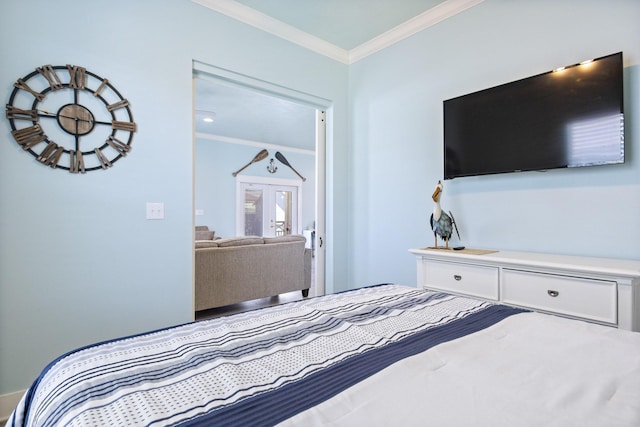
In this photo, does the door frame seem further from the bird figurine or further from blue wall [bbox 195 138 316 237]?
blue wall [bbox 195 138 316 237]

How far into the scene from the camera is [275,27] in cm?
284

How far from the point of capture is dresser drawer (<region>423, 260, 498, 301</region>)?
78.1 inches

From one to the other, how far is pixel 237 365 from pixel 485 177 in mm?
2246

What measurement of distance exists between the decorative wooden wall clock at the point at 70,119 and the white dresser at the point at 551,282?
2256 millimetres

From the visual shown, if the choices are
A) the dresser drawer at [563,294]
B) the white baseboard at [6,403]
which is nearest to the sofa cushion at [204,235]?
the white baseboard at [6,403]

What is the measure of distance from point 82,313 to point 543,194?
119 inches

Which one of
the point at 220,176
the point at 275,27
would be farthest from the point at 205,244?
the point at 220,176

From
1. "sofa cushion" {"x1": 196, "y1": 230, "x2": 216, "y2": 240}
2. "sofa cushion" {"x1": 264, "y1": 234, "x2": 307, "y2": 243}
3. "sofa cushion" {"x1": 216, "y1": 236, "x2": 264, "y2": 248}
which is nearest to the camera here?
"sofa cushion" {"x1": 216, "y1": 236, "x2": 264, "y2": 248}

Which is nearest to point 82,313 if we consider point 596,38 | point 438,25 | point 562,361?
point 562,361

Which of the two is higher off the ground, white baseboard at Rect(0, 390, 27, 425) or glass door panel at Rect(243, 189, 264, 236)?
glass door panel at Rect(243, 189, 264, 236)

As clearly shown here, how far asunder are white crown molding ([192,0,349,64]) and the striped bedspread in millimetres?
2420

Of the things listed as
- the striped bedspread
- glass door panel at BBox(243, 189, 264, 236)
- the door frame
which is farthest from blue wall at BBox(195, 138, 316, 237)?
the striped bedspread

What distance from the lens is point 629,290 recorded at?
1499mm

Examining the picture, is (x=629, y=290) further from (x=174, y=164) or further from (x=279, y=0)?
(x=279, y=0)
